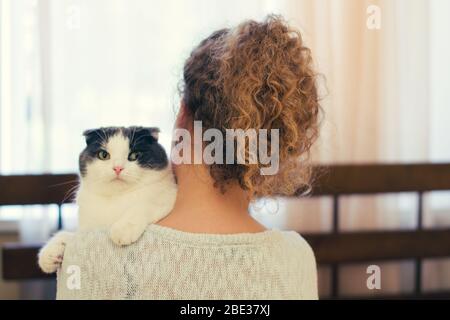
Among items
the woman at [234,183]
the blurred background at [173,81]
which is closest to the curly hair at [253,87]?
the woman at [234,183]

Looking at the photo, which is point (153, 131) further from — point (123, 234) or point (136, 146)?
point (123, 234)

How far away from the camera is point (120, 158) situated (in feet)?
3.46

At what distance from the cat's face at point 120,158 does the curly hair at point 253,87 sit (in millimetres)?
262

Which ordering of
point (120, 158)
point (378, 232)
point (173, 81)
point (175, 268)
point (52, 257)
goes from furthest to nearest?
point (378, 232) → point (173, 81) → point (120, 158) → point (52, 257) → point (175, 268)

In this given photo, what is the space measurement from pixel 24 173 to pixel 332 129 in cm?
113

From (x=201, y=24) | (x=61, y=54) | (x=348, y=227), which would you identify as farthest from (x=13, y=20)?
(x=348, y=227)

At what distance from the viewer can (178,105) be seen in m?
0.91

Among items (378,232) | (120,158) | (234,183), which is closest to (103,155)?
(120,158)

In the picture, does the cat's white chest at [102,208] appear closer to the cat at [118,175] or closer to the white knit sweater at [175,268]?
the cat at [118,175]

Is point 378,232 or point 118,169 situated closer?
point 118,169

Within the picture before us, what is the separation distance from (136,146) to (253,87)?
38 centimetres

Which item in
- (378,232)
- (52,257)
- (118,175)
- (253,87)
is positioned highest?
(253,87)
